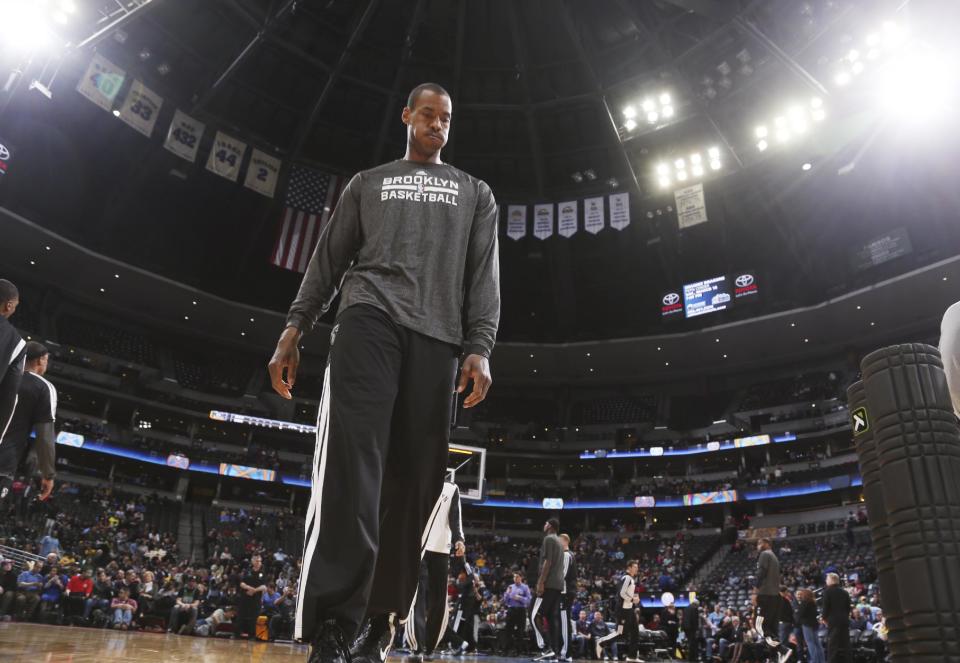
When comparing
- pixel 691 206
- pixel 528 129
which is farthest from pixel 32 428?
pixel 528 129

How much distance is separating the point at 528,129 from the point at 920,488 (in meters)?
23.7

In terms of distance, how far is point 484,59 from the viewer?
22.1m

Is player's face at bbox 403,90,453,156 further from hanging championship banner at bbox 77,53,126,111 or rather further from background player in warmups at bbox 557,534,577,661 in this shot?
hanging championship banner at bbox 77,53,126,111

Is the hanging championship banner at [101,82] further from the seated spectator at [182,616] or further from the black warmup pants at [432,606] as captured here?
the black warmup pants at [432,606]

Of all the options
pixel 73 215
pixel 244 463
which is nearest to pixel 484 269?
pixel 73 215

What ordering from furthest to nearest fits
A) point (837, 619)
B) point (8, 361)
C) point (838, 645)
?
point (837, 619) < point (838, 645) < point (8, 361)

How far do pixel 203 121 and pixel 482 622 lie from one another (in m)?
18.0

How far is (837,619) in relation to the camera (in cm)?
778

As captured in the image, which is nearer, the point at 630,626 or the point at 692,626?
the point at 630,626

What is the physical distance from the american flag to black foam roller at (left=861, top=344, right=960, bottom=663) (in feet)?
74.0

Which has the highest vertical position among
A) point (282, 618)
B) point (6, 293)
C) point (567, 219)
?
point (567, 219)

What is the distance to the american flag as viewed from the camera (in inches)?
914

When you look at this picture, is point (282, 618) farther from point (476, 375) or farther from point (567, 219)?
point (567, 219)

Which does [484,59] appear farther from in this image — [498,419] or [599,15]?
[498,419]
